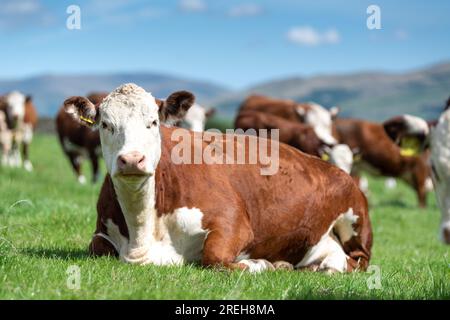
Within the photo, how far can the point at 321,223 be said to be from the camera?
27.1 ft

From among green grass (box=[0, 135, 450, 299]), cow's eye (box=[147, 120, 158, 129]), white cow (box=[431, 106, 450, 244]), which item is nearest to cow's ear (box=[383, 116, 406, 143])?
white cow (box=[431, 106, 450, 244])

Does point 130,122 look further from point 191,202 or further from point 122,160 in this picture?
point 191,202

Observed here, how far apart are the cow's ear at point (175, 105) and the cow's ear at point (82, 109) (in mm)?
584

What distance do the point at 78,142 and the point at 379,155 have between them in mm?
8860

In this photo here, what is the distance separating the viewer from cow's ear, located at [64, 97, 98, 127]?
7.00 m

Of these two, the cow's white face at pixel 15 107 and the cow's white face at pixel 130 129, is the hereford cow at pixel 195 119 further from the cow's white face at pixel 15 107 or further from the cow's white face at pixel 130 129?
the cow's white face at pixel 130 129

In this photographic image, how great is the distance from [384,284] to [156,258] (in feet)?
6.53

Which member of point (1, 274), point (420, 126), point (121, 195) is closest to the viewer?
point (1, 274)

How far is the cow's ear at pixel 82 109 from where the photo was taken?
7.00m

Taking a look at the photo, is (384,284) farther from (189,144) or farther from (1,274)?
(1,274)

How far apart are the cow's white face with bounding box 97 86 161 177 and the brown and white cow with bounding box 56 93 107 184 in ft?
47.1

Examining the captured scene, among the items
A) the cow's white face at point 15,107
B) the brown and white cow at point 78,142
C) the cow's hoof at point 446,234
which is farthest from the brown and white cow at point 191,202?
the cow's white face at point 15,107

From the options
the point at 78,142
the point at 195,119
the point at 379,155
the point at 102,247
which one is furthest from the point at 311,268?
the point at 379,155

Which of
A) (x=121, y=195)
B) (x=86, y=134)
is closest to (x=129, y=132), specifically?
(x=121, y=195)
